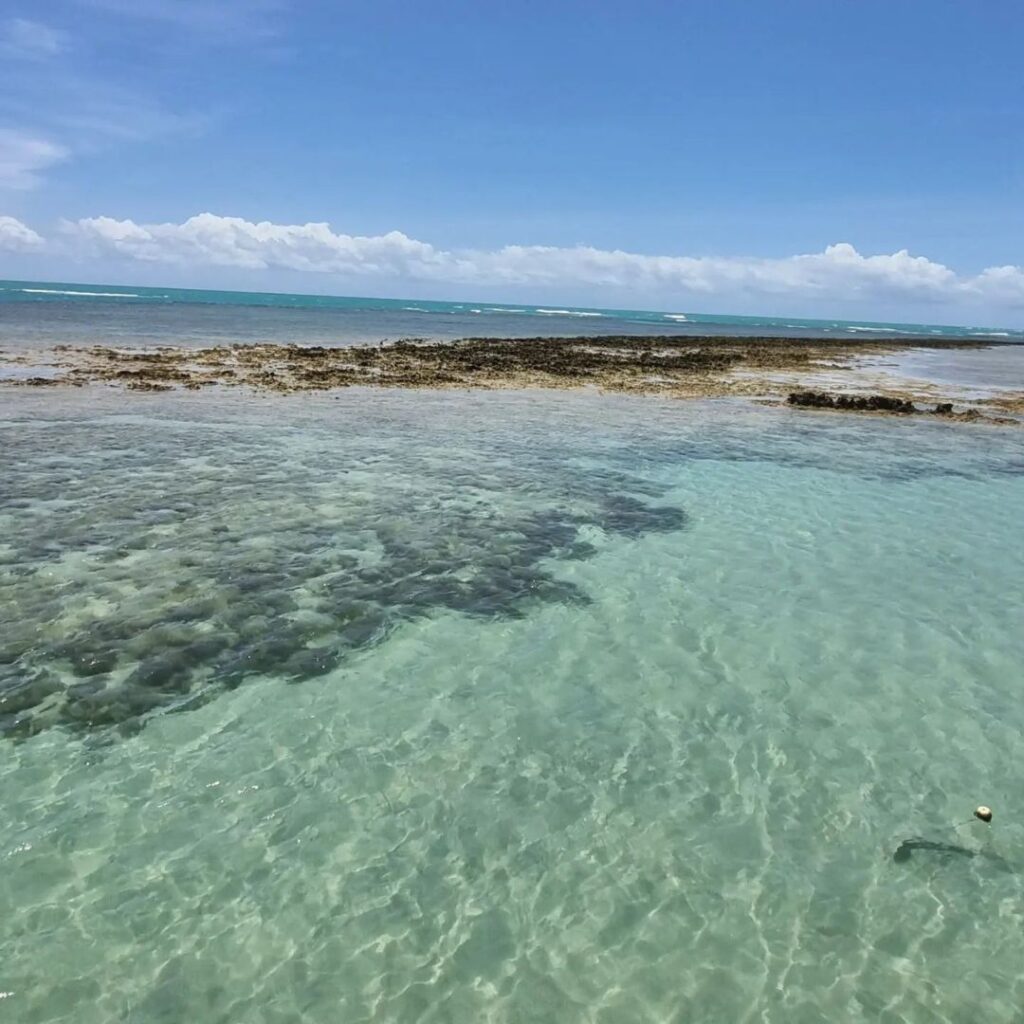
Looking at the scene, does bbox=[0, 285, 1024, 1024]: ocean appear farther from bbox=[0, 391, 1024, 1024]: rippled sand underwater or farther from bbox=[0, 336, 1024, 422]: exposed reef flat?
bbox=[0, 336, 1024, 422]: exposed reef flat

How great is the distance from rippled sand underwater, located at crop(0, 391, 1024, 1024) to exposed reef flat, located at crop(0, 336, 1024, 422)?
2186 cm

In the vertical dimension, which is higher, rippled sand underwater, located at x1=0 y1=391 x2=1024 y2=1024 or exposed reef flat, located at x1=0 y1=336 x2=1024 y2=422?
rippled sand underwater, located at x1=0 y1=391 x2=1024 y2=1024

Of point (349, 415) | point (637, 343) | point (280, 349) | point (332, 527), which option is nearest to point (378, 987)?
point (332, 527)

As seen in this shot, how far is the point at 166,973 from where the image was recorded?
5.81 metres

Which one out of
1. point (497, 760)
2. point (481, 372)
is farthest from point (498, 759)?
point (481, 372)

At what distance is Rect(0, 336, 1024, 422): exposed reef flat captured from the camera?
123 feet

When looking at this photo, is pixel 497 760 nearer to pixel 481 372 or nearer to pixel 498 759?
pixel 498 759

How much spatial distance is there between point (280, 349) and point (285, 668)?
4997cm

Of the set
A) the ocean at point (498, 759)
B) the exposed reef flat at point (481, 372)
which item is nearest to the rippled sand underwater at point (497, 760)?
the ocean at point (498, 759)

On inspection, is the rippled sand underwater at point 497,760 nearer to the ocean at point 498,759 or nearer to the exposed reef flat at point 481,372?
the ocean at point 498,759

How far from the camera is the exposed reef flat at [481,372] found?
3750cm

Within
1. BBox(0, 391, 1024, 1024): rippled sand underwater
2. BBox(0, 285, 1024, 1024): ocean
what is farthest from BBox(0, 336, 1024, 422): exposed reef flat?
BBox(0, 391, 1024, 1024): rippled sand underwater

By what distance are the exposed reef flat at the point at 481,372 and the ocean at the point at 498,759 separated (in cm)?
2164

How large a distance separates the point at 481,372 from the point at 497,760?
130 feet
